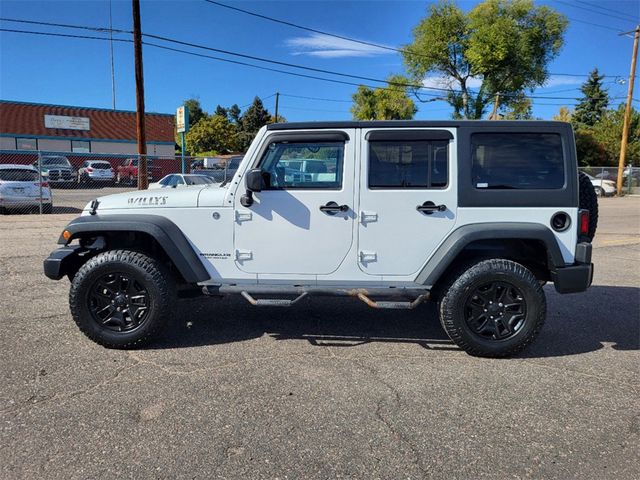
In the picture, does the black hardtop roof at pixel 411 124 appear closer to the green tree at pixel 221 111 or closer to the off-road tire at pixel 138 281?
the off-road tire at pixel 138 281

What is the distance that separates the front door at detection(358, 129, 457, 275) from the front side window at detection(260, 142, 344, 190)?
26 centimetres

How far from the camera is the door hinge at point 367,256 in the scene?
13.8ft

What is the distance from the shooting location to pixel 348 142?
4172 millimetres

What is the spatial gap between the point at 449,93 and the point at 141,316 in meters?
36.6

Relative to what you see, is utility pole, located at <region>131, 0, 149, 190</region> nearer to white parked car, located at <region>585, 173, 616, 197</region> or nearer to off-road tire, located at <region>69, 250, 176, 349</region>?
off-road tire, located at <region>69, 250, 176, 349</region>

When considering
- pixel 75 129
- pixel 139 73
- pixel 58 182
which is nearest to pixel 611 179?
pixel 139 73

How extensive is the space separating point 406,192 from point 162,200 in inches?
83.2

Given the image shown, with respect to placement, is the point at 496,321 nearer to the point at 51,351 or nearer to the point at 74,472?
the point at 74,472

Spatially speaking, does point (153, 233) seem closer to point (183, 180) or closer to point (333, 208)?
point (333, 208)

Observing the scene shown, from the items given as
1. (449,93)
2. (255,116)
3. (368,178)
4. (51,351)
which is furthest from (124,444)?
(255,116)

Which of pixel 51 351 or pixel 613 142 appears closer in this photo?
pixel 51 351

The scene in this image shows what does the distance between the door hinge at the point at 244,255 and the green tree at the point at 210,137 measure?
2443 inches

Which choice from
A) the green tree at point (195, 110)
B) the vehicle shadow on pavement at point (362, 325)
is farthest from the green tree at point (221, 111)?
the vehicle shadow on pavement at point (362, 325)

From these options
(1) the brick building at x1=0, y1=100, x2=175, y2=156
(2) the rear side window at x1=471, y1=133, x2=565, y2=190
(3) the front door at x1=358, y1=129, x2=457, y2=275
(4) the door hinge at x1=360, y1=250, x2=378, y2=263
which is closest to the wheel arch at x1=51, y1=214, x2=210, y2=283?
(4) the door hinge at x1=360, y1=250, x2=378, y2=263
